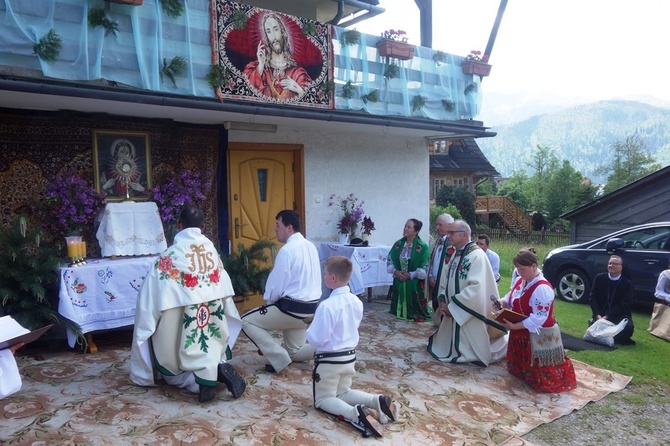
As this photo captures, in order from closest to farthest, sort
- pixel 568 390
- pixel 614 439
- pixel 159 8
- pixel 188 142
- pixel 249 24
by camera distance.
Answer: pixel 614 439
pixel 568 390
pixel 159 8
pixel 249 24
pixel 188 142

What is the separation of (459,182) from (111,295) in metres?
26.1

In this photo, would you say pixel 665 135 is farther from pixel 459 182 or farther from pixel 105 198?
pixel 105 198

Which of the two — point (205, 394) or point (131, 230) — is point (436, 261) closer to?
point (205, 394)

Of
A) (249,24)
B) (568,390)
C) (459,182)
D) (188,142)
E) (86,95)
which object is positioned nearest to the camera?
(568,390)

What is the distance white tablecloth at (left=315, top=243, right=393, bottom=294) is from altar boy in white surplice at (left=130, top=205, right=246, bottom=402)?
11.9 feet

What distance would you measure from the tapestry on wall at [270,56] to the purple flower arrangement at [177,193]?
1365 millimetres

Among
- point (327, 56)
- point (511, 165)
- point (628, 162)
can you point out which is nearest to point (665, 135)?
point (511, 165)

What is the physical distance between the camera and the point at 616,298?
23.7 ft

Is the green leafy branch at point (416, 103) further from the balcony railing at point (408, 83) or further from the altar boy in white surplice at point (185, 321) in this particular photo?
the altar boy in white surplice at point (185, 321)

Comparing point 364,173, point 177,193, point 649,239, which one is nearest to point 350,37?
point 364,173

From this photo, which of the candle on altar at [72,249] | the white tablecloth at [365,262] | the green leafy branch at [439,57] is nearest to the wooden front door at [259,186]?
the white tablecloth at [365,262]

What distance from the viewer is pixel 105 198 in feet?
22.7

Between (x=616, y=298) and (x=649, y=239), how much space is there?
270cm

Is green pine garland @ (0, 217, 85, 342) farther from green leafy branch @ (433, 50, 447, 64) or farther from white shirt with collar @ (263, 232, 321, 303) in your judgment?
green leafy branch @ (433, 50, 447, 64)
